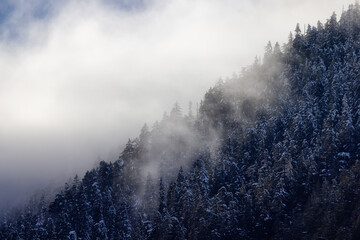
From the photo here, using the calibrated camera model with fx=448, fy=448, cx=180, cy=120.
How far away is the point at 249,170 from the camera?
155875 millimetres

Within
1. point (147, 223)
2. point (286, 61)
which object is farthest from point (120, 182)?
point (286, 61)

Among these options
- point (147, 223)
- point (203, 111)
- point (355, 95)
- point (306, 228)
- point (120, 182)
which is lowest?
point (306, 228)

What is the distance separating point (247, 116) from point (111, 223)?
68646mm

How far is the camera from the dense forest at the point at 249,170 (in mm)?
137625

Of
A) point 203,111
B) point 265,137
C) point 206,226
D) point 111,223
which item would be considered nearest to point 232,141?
point 265,137

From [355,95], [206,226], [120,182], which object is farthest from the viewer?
[120,182]

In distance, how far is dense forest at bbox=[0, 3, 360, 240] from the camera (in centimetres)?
13762

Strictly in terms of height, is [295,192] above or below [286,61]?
below

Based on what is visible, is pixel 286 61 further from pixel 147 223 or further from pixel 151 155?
pixel 147 223

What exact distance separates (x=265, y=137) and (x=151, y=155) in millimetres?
48935

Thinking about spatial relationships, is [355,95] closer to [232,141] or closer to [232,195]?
[232,141]

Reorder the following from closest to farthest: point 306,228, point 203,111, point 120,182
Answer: point 306,228 → point 120,182 → point 203,111

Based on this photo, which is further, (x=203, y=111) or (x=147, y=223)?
(x=203, y=111)

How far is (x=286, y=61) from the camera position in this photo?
198 m
